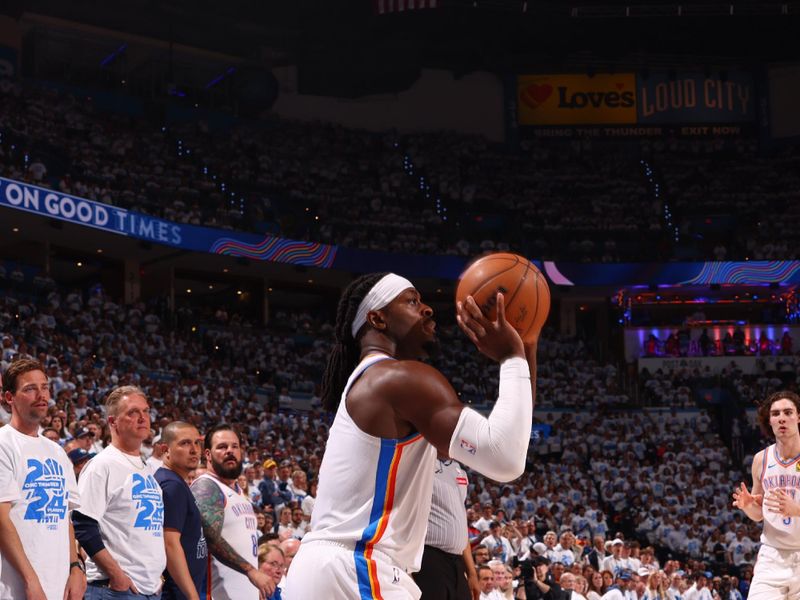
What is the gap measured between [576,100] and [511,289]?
35981mm

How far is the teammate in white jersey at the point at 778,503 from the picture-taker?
7504 mm

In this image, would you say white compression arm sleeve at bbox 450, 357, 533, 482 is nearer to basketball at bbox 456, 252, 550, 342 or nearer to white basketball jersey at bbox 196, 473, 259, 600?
basketball at bbox 456, 252, 550, 342

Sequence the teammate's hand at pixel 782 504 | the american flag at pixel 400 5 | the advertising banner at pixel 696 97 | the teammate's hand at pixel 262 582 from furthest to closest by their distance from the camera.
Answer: the advertising banner at pixel 696 97, the american flag at pixel 400 5, the teammate's hand at pixel 782 504, the teammate's hand at pixel 262 582

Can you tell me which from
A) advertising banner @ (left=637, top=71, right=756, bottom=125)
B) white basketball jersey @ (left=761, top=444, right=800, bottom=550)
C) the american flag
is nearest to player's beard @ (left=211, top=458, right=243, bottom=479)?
A: white basketball jersey @ (left=761, top=444, right=800, bottom=550)

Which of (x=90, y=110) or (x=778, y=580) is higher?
(x=90, y=110)

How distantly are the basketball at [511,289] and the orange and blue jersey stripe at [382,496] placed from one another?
1.73 feet

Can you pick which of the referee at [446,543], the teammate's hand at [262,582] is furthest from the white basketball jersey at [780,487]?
the teammate's hand at [262,582]

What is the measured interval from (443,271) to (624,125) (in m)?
11.2

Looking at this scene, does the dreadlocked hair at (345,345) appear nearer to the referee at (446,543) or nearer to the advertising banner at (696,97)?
the referee at (446,543)

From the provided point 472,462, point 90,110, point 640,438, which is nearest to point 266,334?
point 90,110

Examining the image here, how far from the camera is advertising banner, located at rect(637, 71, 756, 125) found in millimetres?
39031

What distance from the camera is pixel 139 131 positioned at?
30.6 metres

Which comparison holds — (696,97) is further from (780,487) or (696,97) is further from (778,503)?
(778,503)

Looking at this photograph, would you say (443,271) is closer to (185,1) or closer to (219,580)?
(185,1)
